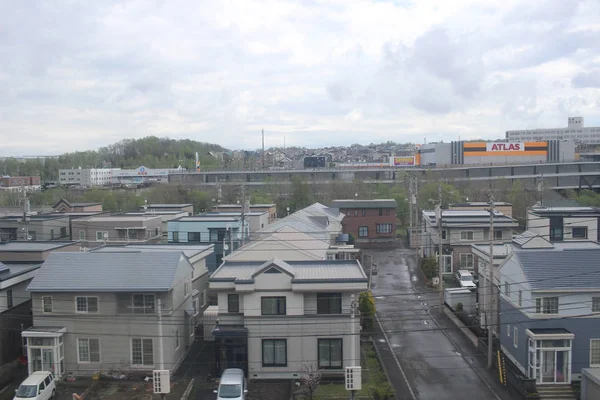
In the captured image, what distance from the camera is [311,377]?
9.45 m

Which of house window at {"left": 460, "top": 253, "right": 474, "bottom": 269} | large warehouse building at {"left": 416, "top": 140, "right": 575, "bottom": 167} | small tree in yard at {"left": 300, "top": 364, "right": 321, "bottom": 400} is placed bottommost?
small tree in yard at {"left": 300, "top": 364, "right": 321, "bottom": 400}

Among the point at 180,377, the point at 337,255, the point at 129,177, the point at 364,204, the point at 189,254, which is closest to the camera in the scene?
the point at 180,377

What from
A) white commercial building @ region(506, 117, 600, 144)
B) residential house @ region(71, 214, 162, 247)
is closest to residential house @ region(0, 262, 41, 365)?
residential house @ region(71, 214, 162, 247)

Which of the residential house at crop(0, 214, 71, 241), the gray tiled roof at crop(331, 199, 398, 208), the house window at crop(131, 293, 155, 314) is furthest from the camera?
the gray tiled roof at crop(331, 199, 398, 208)

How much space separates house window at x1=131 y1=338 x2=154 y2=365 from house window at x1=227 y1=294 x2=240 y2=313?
1533 mm

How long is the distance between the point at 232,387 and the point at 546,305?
5.47 metres

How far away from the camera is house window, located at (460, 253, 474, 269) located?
785 inches

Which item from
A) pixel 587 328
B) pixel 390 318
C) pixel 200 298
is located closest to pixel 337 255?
pixel 390 318

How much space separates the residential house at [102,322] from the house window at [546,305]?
641 cm

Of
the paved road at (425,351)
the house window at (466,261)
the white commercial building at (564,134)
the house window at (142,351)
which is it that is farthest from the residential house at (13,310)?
the white commercial building at (564,134)

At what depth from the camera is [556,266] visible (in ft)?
33.6

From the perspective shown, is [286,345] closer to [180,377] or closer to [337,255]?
[180,377]

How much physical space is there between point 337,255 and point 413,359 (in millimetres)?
5613

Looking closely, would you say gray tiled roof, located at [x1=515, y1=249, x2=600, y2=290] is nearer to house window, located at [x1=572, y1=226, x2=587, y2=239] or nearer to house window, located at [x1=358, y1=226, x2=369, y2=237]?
house window, located at [x1=572, y1=226, x2=587, y2=239]
